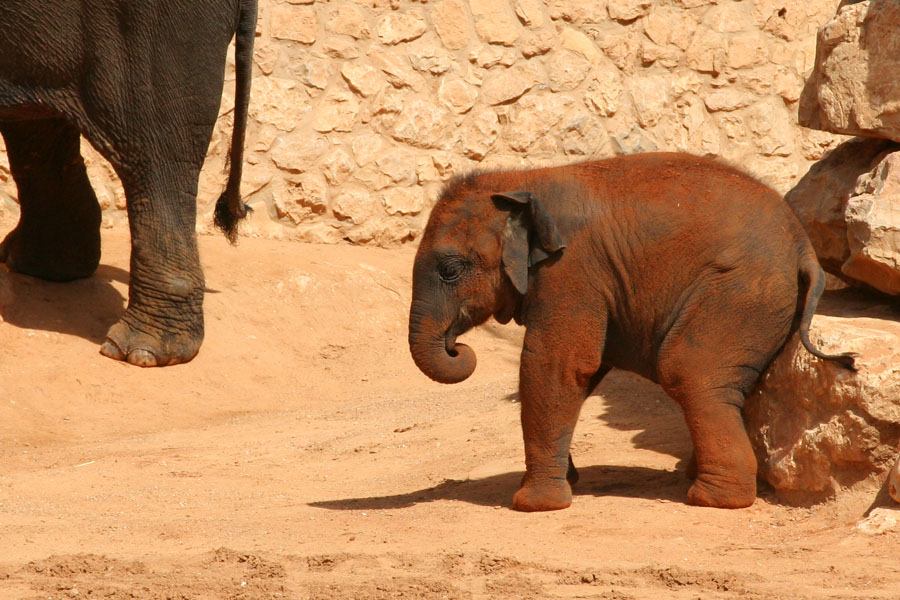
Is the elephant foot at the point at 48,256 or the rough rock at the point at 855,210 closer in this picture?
the rough rock at the point at 855,210

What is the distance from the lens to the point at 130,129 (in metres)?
7.59

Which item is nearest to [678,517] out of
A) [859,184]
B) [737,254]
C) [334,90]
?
[737,254]

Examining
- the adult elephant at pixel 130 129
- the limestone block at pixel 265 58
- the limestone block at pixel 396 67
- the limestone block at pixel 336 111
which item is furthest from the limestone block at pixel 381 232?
the adult elephant at pixel 130 129

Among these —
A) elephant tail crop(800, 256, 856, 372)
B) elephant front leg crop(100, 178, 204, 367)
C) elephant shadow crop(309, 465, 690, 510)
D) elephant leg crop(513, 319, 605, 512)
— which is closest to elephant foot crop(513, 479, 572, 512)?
elephant leg crop(513, 319, 605, 512)

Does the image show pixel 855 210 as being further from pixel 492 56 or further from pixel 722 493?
pixel 492 56

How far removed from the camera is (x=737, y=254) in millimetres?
4680

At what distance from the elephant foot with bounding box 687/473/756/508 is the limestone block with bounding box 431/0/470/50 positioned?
669 cm

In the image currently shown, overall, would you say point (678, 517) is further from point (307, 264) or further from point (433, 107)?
point (433, 107)

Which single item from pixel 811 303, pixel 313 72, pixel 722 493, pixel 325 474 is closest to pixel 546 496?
pixel 722 493

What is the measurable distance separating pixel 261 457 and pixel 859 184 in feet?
11.1

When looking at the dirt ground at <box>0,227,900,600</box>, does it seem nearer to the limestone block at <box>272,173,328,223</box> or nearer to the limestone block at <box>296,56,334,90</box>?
the limestone block at <box>272,173,328,223</box>

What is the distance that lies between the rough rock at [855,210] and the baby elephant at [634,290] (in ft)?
1.69

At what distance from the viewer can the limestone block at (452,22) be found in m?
10.5

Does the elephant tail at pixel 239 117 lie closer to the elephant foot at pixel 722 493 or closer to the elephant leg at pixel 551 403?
the elephant leg at pixel 551 403
